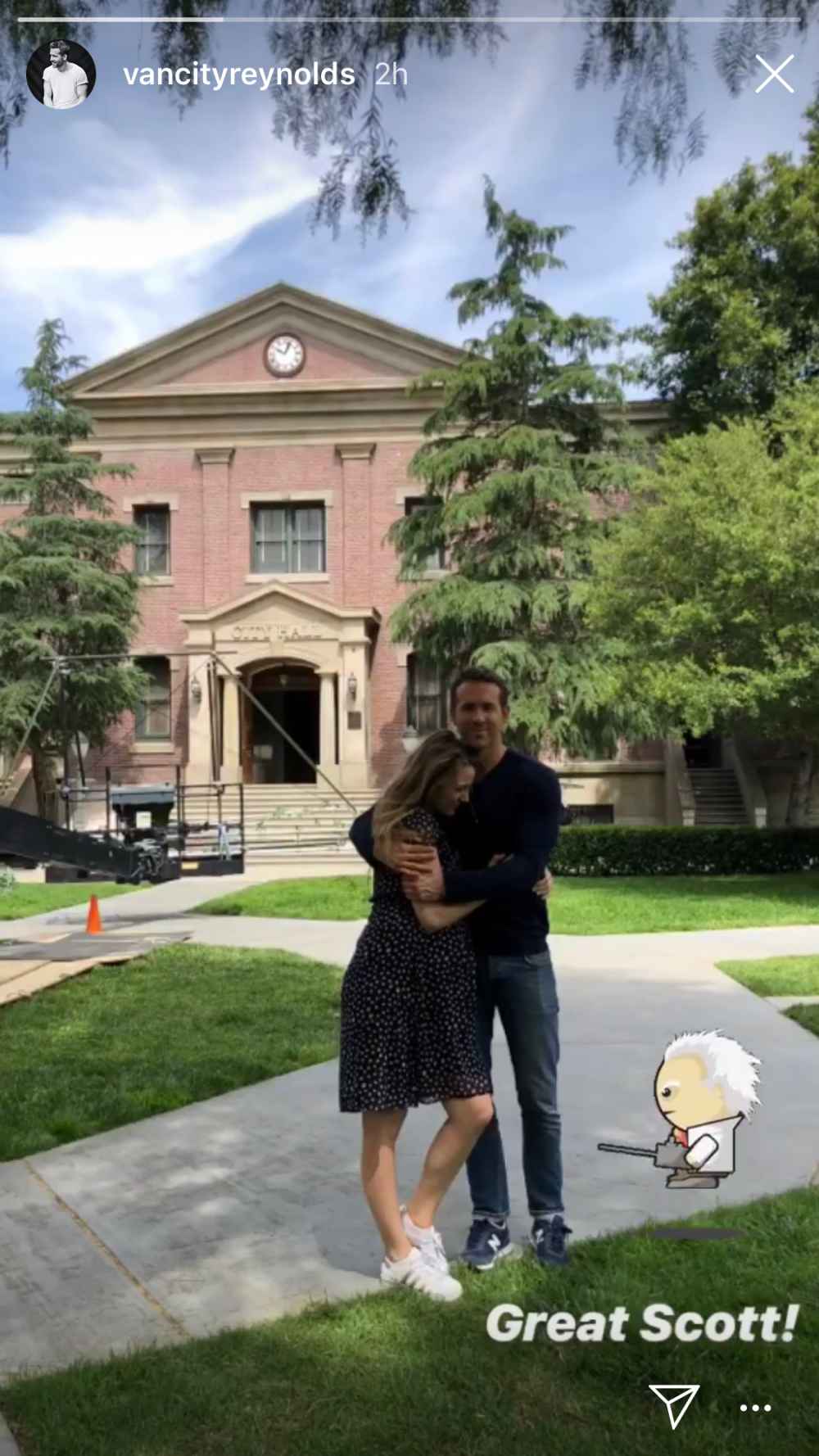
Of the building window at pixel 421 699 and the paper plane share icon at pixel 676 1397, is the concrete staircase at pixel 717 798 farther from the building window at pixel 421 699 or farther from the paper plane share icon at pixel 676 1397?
the paper plane share icon at pixel 676 1397

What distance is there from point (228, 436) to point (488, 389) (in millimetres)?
9329

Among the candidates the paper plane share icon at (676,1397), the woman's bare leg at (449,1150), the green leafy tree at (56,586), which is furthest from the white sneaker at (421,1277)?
the green leafy tree at (56,586)

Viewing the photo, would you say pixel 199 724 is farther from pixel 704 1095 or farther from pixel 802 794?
pixel 704 1095

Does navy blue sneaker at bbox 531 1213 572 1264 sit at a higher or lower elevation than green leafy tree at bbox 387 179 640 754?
lower

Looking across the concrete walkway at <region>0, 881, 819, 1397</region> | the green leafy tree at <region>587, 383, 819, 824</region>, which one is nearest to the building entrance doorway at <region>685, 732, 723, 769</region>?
the green leafy tree at <region>587, 383, 819, 824</region>

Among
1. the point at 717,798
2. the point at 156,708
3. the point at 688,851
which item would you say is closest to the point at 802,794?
the point at 688,851

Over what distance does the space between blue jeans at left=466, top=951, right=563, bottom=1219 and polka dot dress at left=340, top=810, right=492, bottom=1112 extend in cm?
22

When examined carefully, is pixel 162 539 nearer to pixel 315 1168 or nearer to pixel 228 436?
pixel 228 436

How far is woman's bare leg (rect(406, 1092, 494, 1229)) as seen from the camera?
332 centimetres

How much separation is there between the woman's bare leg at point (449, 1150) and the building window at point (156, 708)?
2780 centimetres

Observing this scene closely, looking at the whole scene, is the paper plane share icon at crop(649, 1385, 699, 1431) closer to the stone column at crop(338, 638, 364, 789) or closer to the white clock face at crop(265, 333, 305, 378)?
the stone column at crop(338, 638, 364, 789)

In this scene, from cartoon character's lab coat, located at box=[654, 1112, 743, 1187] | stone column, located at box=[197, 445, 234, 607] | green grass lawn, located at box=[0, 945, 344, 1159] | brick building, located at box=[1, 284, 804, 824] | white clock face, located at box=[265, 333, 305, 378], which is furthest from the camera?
stone column, located at box=[197, 445, 234, 607]

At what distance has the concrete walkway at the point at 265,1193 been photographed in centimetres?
329

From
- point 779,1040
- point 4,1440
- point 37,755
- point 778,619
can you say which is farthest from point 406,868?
point 37,755
